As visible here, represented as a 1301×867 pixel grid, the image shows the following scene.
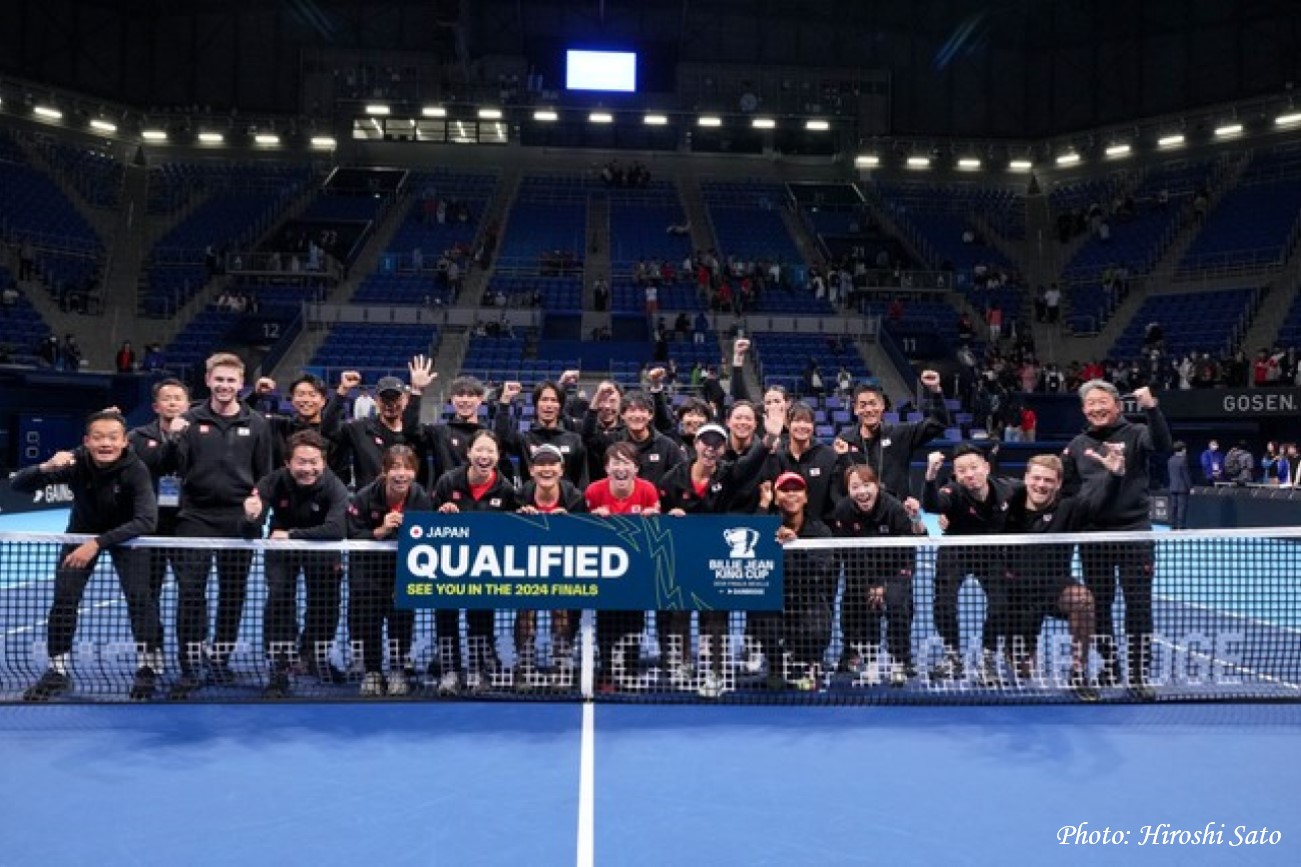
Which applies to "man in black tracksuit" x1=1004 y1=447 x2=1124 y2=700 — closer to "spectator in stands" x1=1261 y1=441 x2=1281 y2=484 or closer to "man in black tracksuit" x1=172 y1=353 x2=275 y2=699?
"man in black tracksuit" x1=172 y1=353 x2=275 y2=699

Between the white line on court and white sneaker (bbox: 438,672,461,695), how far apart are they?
3.37 ft

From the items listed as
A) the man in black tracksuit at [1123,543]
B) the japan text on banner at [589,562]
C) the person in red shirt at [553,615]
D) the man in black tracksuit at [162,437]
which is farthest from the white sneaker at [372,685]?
the man in black tracksuit at [1123,543]

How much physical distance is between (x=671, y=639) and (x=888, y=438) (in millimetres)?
2929

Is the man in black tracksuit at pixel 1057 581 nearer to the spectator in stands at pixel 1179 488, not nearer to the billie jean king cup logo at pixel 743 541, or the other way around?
the billie jean king cup logo at pixel 743 541

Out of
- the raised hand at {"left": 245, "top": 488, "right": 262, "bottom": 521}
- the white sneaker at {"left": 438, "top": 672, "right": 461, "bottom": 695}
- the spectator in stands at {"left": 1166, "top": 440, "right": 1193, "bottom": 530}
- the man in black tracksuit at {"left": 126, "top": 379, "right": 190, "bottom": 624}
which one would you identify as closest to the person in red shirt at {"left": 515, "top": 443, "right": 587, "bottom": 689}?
the white sneaker at {"left": 438, "top": 672, "right": 461, "bottom": 695}

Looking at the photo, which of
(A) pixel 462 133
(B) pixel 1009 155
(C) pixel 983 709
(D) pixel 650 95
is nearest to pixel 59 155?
(A) pixel 462 133

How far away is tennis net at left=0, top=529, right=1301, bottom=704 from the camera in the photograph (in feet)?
24.1

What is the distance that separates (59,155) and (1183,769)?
45.0 meters

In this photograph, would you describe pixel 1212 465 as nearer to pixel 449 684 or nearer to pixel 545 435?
pixel 545 435

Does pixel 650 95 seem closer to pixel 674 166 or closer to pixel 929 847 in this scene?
pixel 674 166

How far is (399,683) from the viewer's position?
7.45 metres

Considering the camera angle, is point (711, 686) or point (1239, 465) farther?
point (1239, 465)

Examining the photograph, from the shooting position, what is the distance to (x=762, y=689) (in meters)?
7.66

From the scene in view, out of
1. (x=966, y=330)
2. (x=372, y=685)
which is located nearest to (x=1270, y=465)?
(x=966, y=330)
